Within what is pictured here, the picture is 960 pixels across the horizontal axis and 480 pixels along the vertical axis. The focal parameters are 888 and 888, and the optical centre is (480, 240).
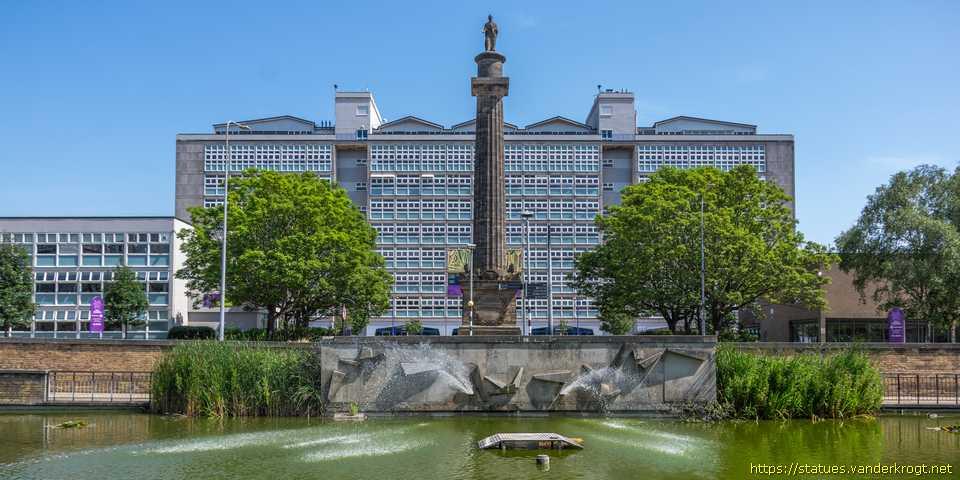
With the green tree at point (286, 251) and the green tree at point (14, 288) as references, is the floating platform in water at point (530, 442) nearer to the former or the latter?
the green tree at point (286, 251)

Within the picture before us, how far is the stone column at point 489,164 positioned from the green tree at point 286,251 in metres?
15.5

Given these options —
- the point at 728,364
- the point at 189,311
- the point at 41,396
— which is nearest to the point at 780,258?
the point at 728,364

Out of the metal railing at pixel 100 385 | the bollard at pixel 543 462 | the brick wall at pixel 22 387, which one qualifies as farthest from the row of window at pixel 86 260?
the bollard at pixel 543 462

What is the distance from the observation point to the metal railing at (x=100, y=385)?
3038 cm

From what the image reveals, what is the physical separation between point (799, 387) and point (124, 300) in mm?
53639

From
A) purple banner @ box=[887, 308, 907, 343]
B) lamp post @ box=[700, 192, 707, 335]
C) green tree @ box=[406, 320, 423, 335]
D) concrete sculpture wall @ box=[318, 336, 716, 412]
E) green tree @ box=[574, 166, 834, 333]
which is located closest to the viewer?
concrete sculpture wall @ box=[318, 336, 716, 412]

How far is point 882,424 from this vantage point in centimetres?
2562

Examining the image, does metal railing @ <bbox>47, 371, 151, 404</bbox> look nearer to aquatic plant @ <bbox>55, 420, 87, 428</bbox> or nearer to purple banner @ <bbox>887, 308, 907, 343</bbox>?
aquatic plant @ <bbox>55, 420, 87, 428</bbox>

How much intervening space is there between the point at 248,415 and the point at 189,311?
192 feet

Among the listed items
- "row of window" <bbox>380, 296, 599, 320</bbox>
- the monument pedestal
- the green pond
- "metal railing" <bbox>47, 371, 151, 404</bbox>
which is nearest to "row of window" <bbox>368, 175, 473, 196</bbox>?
"row of window" <bbox>380, 296, 599, 320</bbox>

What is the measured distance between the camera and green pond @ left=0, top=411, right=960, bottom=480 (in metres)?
17.8

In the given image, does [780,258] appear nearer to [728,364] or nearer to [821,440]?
[728,364]

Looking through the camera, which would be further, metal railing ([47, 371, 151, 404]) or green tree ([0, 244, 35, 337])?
green tree ([0, 244, 35, 337])

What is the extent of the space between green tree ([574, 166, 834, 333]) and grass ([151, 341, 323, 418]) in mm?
24529
